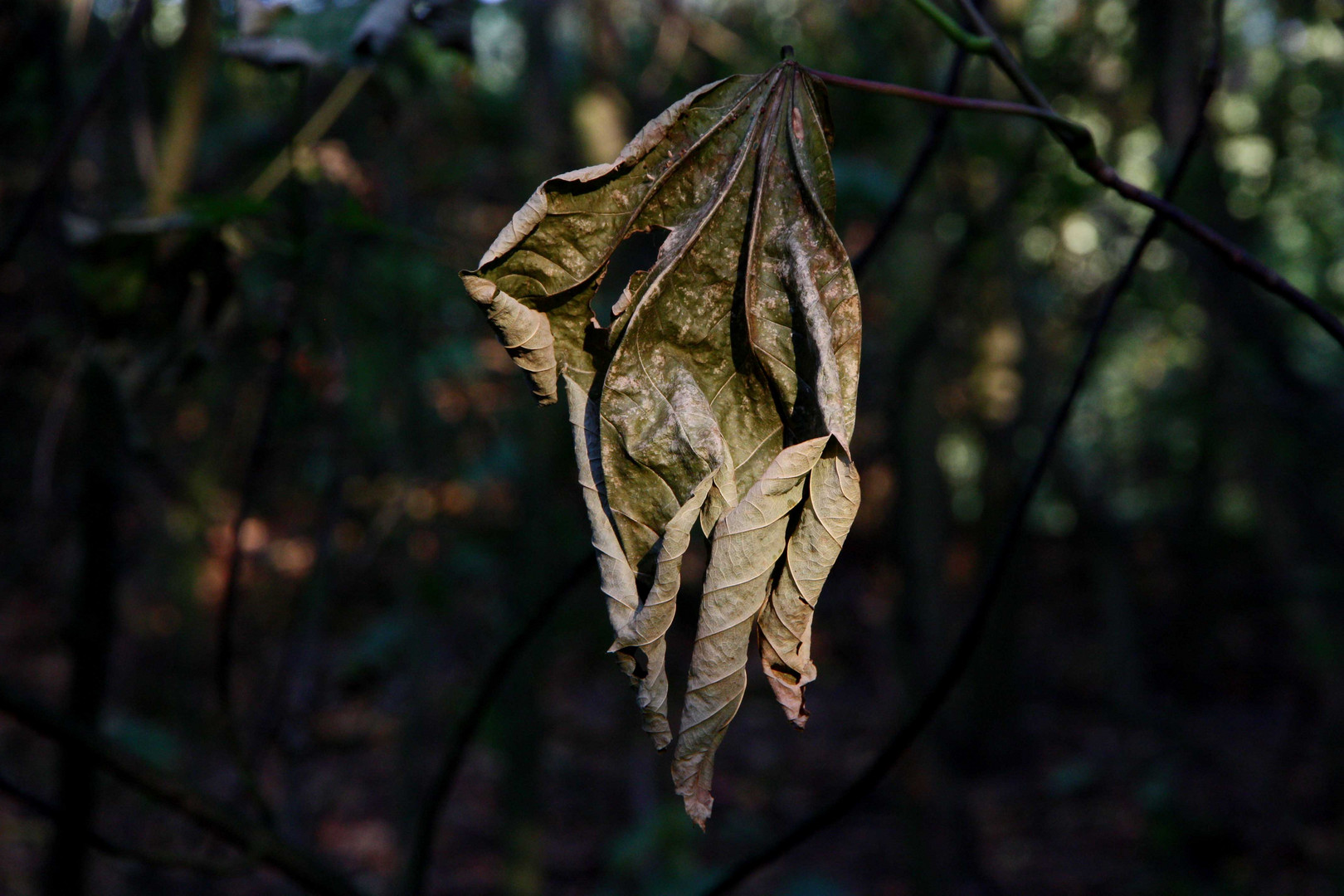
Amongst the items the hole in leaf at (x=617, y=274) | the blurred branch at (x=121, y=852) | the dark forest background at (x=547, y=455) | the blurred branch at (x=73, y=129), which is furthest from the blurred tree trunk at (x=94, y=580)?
the hole in leaf at (x=617, y=274)

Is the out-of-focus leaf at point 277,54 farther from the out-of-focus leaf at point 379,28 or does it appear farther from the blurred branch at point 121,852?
the blurred branch at point 121,852

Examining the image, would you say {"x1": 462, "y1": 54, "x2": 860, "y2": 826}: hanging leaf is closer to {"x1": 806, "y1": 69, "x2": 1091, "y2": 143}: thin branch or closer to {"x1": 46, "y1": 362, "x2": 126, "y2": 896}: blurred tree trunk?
{"x1": 806, "y1": 69, "x2": 1091, "y2": 143}: thin branch

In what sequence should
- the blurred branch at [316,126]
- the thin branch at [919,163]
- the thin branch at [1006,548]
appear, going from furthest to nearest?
the blurred branch at [316,126] → the thin branch at [919,163] → the thin branch at [1006,548]

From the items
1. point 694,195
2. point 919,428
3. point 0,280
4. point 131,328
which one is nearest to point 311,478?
point 0,280

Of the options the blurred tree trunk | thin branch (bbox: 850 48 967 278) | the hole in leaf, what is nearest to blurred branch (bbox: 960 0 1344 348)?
thin branch (bbox: 850 48 967 278)

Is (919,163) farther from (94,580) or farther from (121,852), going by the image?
(94,580)

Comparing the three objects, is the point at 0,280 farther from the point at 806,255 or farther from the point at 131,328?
the point at 806,255
